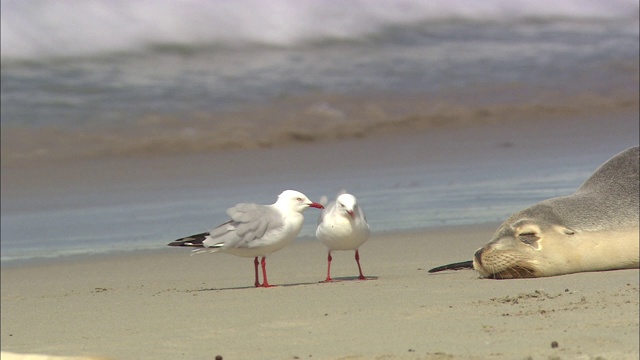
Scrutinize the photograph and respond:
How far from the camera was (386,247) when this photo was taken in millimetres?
8117

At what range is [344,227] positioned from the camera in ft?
22.8

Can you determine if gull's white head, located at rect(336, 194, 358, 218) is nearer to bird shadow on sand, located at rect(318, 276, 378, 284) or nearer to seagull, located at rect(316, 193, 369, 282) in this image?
seagull, located at rect(316, 193, 369, 282)

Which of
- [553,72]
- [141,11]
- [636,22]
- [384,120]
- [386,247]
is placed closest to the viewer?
[386,247]

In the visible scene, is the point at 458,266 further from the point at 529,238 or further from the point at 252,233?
the point at 252,233

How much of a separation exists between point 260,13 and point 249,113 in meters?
3.96

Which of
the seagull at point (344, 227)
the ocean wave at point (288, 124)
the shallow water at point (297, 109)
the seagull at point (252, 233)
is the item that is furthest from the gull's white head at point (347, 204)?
the ocean wave at point (288, 124)

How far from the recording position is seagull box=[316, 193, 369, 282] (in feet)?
22.8

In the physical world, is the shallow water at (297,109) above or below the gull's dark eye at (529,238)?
above

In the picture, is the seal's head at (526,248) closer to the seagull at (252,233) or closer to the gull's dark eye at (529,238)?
the gull's dark eye at (529,238)

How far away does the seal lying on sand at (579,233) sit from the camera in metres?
5.65

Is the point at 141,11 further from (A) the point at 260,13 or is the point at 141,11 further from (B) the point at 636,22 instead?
(B) the point at 636,22

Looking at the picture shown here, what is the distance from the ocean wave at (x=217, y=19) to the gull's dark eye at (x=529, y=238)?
1256cm

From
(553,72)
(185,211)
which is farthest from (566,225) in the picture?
(553,72)

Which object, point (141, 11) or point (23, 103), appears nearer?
point (23, 103)
